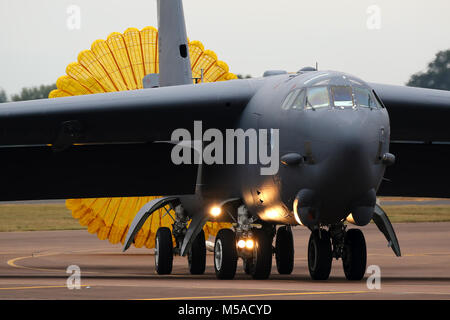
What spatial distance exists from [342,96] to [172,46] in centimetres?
1021

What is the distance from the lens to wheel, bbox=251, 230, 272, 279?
21.7 meters

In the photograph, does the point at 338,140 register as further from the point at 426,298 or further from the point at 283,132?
the point at 426,298

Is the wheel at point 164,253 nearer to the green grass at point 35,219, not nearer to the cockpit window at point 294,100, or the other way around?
the cockpit window at point 294,100

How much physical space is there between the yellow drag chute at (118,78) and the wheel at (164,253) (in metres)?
6.73

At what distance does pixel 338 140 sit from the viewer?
18.8m

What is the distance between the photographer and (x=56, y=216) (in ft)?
213

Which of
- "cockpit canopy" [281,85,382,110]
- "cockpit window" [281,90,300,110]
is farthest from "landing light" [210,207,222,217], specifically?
"cockpit canopy" [281,85,382,110]

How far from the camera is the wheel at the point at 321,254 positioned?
20594 mm

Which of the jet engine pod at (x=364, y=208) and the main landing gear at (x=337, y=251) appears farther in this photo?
the main landing gear at (x=337, y=251)

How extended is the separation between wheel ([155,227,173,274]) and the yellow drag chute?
6729mm

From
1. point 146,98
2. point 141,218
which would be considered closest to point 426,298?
point 146,98

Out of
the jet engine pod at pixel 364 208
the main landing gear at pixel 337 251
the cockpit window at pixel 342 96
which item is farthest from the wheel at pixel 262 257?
the cockpit window at pixel 342 96

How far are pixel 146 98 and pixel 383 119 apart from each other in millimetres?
5771

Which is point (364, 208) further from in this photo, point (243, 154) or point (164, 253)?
point (164, 253)
